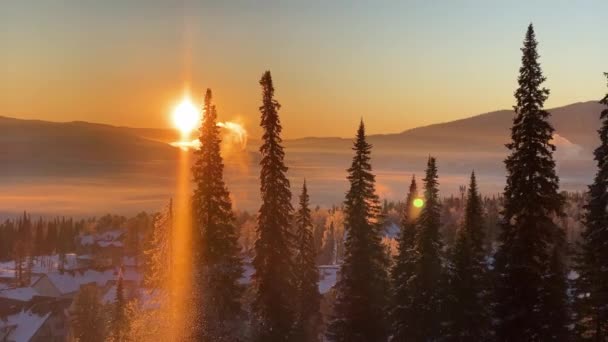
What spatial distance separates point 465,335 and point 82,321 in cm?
6712

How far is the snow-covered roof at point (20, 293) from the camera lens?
5517 inches

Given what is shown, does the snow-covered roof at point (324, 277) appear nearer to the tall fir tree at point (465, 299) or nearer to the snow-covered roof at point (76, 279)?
the snow-covered roof at point (76, 279)

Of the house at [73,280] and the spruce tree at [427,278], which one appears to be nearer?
the spruce tree at [427,278]

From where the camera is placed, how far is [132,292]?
15212 cm

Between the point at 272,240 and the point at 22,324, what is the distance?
10854 centimetres

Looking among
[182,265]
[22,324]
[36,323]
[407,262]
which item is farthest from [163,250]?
[22,324]

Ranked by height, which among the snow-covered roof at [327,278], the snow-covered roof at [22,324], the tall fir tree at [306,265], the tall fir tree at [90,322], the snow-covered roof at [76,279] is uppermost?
the tall fir tree at [306,265]

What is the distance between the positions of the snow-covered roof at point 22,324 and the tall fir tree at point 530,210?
111100 mm

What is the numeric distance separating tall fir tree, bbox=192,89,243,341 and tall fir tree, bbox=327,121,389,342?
336 inches

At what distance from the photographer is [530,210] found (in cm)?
3078

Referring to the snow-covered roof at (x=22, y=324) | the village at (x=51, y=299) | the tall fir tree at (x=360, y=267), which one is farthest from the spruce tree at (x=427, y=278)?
the snow-covered roof at (x=22, y=324)

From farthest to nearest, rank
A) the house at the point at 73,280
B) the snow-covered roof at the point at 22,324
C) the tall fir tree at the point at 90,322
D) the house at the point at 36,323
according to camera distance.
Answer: the house at the point at 73,280 < the house at the point at 36,323 < the snow-covered roof at the point at 22,324 < the tall fir tree at the point at 90,322

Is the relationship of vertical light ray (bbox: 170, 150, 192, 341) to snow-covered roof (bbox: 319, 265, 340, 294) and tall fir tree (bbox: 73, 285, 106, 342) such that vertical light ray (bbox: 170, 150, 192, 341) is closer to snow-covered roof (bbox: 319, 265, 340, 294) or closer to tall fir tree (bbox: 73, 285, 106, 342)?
tall fir tree (bbox: 73, 285, 106, 342)

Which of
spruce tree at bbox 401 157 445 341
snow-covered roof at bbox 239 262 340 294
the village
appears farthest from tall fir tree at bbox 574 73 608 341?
Answer: snow-covered roof at bbox 239 262 340 294
